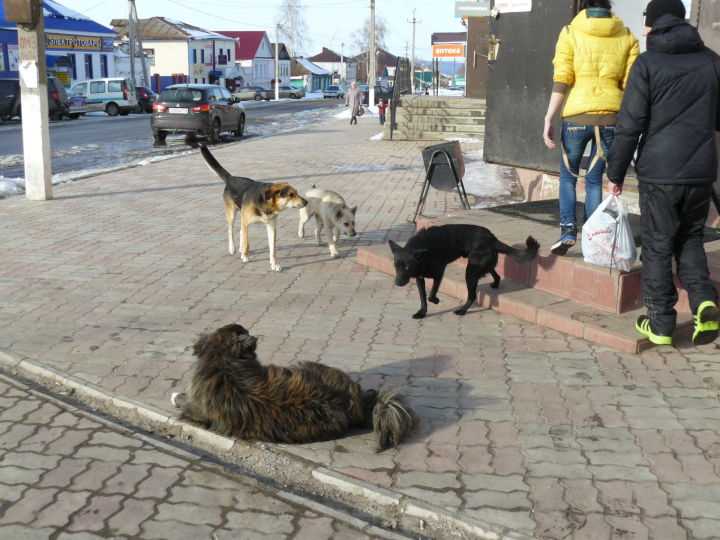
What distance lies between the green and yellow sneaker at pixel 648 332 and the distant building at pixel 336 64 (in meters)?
124

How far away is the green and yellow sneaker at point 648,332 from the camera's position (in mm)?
5105

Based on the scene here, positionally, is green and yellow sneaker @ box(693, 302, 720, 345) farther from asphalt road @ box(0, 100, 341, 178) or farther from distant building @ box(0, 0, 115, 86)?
distant building @ box(0, 0, 115, 86)

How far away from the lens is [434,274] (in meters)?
5.88

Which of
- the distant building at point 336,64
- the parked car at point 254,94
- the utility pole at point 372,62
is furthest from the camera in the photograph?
the distant building at point 336,64

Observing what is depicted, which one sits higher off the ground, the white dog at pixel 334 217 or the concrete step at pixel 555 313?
the white dog at pixel 334 217

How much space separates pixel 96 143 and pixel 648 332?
69.4ft

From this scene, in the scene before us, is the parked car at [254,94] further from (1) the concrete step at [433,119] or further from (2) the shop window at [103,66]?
(1) the concrete step at [433,119]

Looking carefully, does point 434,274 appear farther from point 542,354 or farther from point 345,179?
point 345,179

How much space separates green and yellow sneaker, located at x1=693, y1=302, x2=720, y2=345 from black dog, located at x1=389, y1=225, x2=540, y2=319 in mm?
1431

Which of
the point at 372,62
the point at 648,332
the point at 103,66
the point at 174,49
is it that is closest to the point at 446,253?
Answer: the point at 648,332

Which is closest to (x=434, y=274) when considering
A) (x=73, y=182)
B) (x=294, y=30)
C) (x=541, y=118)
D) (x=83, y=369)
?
(x=83, y=369)

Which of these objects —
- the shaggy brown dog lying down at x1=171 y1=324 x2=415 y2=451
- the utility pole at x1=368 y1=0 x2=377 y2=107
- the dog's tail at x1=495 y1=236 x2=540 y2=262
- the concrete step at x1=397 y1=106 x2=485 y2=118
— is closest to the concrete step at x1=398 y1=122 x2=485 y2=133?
the concrete step at x1=397 y1=106 x2=485 y2=118

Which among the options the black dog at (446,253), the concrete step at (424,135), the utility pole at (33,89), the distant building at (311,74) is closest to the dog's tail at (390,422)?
the black dog at (446,253)

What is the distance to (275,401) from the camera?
3.82 metres
